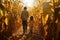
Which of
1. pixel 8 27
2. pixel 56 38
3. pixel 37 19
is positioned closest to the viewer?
pixel 56 38

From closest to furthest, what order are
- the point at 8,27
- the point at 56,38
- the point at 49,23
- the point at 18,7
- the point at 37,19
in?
1. the point at 56,38
2. the point at 49,23
3. the point at 8,27
4. the point at 37,19
5. the point at 18,7

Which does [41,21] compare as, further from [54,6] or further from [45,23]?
[54,6]

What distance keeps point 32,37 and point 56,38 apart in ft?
1.99

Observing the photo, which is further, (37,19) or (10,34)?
(37,19)

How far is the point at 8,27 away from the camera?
15.4 feet

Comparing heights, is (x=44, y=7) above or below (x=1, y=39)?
above

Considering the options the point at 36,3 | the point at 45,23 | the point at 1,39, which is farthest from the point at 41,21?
the point at 1,39

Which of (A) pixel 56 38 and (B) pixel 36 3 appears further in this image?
(B) pixel 36 3

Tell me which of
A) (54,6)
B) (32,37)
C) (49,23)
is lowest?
(32,37)

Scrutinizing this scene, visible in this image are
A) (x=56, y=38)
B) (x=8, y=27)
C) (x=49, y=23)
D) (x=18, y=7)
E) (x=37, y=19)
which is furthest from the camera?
(x=18, y=7)

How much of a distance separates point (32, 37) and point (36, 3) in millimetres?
1109

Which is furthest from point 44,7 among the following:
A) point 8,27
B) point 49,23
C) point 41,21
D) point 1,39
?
point 1,39

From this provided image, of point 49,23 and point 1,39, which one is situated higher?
point 49,23

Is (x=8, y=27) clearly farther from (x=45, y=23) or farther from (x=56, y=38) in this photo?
(x=56, y=38)
